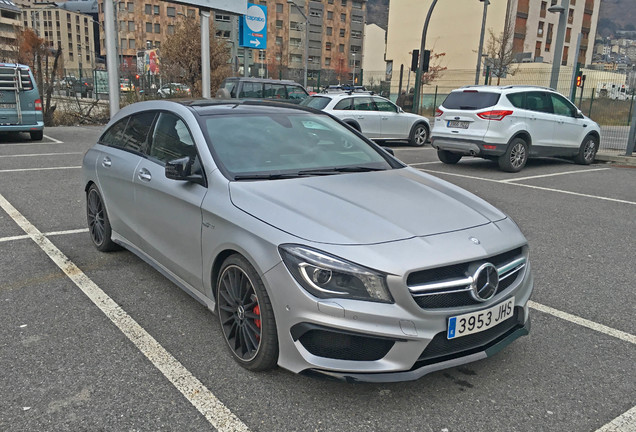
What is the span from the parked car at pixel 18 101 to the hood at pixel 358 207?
1249cm

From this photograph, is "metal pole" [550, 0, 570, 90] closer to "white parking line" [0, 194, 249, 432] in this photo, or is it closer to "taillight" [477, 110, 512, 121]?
"taillight" [477, 110, 512, 121]

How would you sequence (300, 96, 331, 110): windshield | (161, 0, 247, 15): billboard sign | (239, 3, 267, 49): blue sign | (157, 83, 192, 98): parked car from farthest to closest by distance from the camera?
(239, 3, 267, 49): blue sign
(157, 83, 192, 98): parked car
(161, 0, 247, 15): billboard sign
(300, 96, 331, 110): windshield

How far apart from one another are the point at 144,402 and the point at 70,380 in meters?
0.52

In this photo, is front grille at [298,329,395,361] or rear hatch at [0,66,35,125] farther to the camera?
rear hatch at [0,66,35,125]

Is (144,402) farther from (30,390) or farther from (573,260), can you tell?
(573,260)

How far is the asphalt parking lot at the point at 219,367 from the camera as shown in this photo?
2715 millimetres

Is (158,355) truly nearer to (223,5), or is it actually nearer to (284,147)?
(284,147)

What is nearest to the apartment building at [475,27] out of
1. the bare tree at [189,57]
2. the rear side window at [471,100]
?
the bare tree at [189,57]

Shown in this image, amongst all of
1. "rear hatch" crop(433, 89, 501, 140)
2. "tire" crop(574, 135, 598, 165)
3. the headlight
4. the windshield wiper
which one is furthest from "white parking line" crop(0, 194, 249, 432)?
"tire" crop(574, 135, 598, 165)

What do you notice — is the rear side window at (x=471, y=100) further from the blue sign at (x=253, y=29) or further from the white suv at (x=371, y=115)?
the blue sign at (x=253, y=29)

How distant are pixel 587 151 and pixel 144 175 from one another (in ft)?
38.5

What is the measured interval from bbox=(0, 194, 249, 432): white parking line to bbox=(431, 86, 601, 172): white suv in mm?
8498

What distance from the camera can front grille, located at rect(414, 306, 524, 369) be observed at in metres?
2.68

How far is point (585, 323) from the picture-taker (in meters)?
3.90
